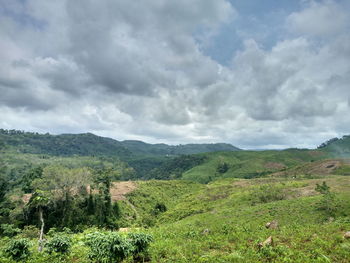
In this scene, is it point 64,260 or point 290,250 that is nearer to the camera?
point 290,250

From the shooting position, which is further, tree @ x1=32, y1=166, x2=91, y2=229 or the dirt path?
the dirt path

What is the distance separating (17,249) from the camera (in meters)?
16.5

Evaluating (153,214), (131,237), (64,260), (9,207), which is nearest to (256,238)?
(131,237)

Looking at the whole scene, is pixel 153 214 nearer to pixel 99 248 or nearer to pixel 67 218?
pixel 67 218

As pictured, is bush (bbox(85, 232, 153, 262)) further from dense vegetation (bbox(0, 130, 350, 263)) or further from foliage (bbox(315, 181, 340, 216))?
foliage (bbox(315, 181, 340, 216))

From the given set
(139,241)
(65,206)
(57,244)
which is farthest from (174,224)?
(65,206)

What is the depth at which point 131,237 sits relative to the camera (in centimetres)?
1466

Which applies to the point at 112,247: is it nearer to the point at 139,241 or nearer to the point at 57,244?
the point at 139,241

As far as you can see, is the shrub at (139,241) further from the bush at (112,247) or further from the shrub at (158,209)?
the shrub at (158,209)

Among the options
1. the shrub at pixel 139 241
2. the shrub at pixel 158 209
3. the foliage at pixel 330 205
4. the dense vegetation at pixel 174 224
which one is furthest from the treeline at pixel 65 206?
the shrub at pixel 139 241

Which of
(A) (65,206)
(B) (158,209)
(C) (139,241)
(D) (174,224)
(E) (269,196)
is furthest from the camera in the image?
(B) (158,209)

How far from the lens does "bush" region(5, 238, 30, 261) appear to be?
1639cm

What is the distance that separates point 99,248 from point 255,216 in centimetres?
3285

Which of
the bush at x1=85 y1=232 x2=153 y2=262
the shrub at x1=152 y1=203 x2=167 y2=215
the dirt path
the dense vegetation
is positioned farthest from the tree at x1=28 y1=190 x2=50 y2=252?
the shrub at x1=152 y1=203 x2=167 y2=215
